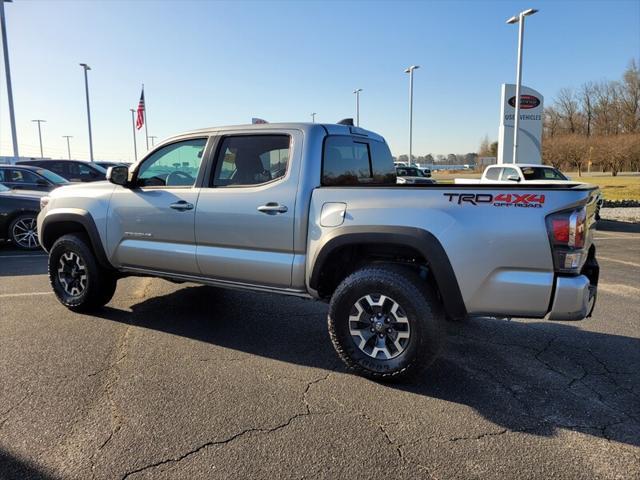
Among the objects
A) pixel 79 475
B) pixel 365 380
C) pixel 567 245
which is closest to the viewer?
Answer: pixel 79 475

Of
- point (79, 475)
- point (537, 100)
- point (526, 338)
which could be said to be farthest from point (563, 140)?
point (79, 475)

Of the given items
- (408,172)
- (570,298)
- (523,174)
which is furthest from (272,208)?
(408,172)

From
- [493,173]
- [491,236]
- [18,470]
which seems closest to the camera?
[18,470]

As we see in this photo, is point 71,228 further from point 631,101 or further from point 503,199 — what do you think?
point 631,101

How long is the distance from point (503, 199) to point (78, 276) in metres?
4.36

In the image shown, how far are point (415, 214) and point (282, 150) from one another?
1333 mm

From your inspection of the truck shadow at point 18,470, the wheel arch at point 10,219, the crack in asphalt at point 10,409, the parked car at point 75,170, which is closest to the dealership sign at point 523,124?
the parked car at point 75,170

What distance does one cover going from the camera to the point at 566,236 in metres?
2.95

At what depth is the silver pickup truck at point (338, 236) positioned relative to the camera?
120 inches

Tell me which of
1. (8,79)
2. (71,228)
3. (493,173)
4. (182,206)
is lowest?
(71,228)

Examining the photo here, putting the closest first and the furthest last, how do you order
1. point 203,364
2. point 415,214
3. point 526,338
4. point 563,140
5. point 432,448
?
point 432,448 < point 415,214 < point 203,364 < point 526,338 < point 563,140

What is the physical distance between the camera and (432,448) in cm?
268

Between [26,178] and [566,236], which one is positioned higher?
[26,178]

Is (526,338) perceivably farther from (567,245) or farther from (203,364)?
(203,364)
